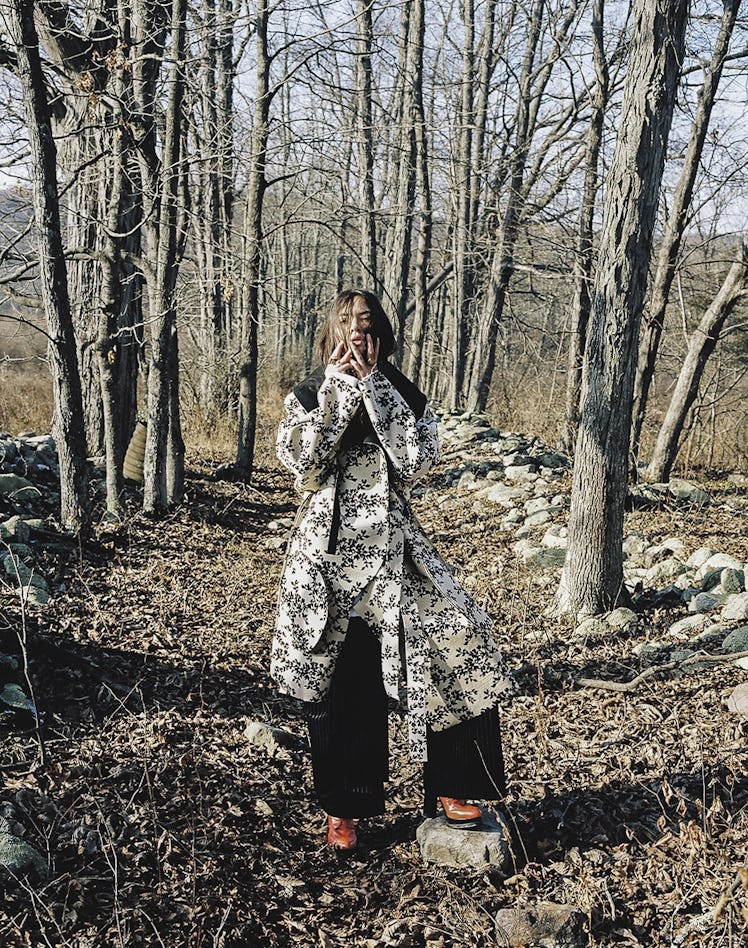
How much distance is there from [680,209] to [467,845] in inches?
333

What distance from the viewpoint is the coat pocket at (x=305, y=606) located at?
10.6 feet

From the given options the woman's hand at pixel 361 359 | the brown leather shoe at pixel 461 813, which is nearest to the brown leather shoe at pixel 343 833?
the brown leather shoe at pixel 461 813

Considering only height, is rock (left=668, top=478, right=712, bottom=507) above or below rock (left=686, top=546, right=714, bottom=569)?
below

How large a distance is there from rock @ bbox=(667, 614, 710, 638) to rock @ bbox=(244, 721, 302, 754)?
105 inches

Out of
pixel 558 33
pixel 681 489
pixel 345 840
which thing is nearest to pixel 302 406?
pixel 345 840

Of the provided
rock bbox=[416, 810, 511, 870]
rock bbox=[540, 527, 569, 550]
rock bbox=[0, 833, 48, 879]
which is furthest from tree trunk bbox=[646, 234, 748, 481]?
rock bbox=[0, 833, 48, 879]

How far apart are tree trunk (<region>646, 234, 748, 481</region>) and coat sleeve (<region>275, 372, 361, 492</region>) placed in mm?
7159

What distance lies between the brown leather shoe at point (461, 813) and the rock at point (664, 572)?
3.62 metres

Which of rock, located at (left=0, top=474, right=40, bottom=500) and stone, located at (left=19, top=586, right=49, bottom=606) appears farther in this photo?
rock, located at (left=0, top=474, right=40, bottom=500)

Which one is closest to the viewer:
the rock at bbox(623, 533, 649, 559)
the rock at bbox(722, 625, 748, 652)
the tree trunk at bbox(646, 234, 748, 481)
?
→ the rock at bbox(722, 625, 748, 652)

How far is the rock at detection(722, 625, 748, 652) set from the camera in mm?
4955

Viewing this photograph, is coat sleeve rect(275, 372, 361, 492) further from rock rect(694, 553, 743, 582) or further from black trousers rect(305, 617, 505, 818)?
rock rect(694, 553, 743, 582)

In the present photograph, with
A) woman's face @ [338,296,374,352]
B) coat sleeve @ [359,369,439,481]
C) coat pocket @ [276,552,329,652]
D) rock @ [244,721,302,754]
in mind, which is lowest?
rock @ [244,721,302,754]

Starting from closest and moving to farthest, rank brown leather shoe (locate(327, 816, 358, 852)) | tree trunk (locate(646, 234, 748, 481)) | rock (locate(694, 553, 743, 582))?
brown leather shoe (locate(327, 816, 358, 852)) < rock (locate(694, 553, 743, 582)) < tree trunk (locate(646, 234, 748, 481))
